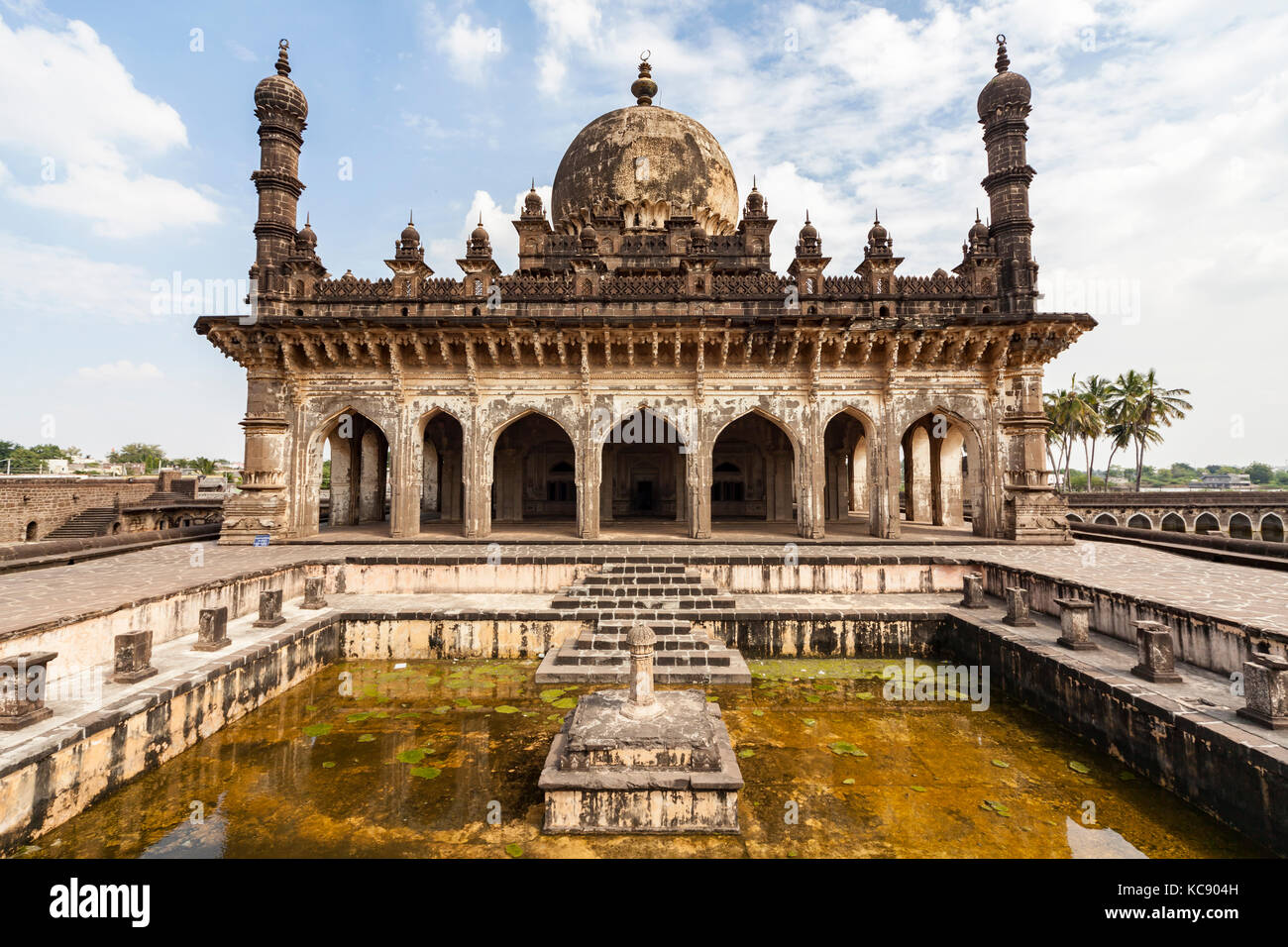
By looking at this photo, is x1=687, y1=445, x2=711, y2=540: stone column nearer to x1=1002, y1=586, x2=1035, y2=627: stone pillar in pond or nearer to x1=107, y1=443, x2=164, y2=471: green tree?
x1=1002, y1=586, x2=1035, y2=627: stone pillar in pond

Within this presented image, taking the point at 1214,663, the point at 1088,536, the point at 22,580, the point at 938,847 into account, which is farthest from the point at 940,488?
the point at 22,580

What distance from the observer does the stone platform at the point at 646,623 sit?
7109 mm

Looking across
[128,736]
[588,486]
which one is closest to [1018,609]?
[588,486]

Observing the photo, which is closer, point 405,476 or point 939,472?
point 405,476

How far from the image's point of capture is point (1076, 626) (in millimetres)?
6461

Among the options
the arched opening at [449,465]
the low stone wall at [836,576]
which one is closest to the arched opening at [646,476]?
the arched opening at [449,465]

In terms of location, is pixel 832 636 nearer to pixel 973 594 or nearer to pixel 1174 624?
pixel 973 594

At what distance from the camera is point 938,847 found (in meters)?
3.86

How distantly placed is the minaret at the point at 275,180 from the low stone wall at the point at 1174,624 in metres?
16.6

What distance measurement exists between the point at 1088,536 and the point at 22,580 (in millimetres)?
21824

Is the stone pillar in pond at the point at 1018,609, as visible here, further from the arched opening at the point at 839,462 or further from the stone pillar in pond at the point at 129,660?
the arched opening at the point at 839,462

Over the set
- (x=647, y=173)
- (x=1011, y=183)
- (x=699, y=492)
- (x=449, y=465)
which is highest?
(x=647, y=173)

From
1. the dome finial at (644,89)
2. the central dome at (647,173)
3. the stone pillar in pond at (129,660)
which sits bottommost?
the stone pillar in pond at (129,660)

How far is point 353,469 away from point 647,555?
1090 centimetres
